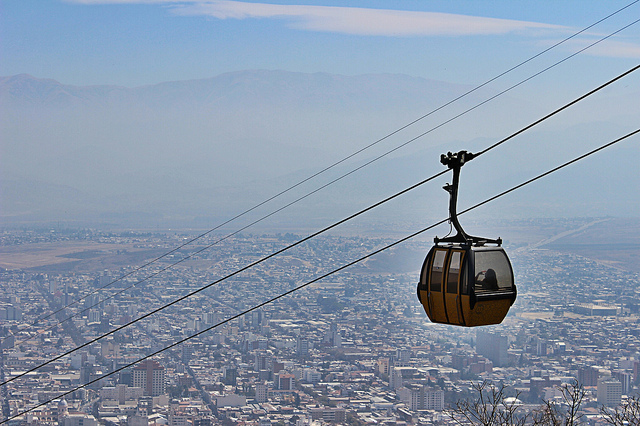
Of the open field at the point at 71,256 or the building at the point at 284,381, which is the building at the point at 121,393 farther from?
the open field at the point at 71,256

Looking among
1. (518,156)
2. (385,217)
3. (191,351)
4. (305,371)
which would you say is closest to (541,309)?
(305,371)

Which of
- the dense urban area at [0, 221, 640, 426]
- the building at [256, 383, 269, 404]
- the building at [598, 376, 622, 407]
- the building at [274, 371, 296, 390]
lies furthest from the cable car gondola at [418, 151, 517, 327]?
the building at [274, 371, 296, 390]

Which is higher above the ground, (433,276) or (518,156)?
(518,156)

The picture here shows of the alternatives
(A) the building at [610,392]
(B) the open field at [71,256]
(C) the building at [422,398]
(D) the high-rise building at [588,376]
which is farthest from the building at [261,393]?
(B) the open field at [71,256]

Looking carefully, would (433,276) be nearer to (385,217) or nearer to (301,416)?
(301,416)

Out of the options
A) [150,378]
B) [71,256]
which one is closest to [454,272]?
[150,378]

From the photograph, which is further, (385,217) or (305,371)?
(385,217)
